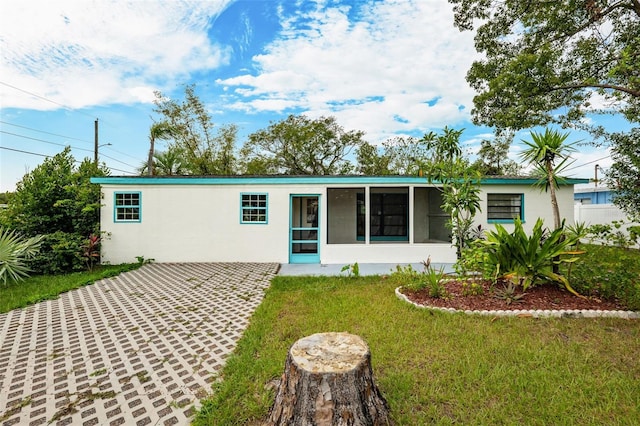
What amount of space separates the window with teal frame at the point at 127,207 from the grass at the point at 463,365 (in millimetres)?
6274

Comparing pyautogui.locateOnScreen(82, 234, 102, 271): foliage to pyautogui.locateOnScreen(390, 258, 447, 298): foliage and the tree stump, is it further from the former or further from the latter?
the tree stump

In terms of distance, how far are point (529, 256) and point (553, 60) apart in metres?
7.48

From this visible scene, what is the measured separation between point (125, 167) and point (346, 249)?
21124 mm

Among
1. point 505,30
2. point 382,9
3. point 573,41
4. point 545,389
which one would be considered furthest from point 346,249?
point 573,41

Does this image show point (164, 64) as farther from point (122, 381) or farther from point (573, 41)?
point (573, 41)

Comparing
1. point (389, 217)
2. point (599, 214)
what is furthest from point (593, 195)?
point (389, 217)

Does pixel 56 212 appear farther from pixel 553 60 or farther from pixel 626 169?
pixel 626 169

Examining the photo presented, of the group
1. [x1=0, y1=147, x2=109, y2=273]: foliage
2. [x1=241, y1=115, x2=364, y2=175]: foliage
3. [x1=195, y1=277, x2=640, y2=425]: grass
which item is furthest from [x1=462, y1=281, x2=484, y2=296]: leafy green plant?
[x1=241, y1=115, x2=364, y2=175]: foliage

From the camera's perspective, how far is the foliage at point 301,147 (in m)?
19.0

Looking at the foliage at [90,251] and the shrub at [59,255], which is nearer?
the shrub at [59,255]

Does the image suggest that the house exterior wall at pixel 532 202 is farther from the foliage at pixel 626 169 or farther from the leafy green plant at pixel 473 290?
the leafy green plant at pixel 473 290

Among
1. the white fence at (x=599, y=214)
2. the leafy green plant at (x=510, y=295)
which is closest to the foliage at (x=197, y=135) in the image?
the leafy green plant at (x=510, y=295)

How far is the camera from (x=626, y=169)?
8.49 meters

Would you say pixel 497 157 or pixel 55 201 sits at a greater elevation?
pixel 497 157
